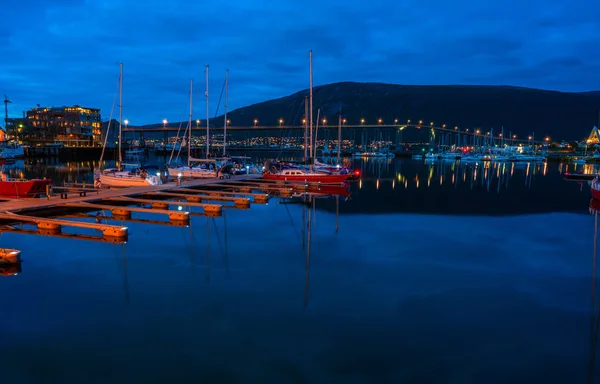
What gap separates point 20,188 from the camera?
23.2 meters

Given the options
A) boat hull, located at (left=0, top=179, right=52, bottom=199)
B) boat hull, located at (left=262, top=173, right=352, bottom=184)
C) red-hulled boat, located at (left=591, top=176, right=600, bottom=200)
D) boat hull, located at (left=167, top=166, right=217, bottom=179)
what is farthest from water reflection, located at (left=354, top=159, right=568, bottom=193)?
boat hull, located at (left=0, top=179, right=52, bottom=199)

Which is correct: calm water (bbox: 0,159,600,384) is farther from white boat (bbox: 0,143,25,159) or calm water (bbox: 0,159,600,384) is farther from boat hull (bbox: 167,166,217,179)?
white boat (bbox: 0,143,25,159)

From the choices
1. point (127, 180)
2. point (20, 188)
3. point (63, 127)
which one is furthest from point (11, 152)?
point (20, 188)

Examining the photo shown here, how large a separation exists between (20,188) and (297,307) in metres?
19.4

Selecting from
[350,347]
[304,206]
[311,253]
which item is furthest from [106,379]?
[304,206]

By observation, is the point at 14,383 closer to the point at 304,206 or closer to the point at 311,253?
the point at 311,253

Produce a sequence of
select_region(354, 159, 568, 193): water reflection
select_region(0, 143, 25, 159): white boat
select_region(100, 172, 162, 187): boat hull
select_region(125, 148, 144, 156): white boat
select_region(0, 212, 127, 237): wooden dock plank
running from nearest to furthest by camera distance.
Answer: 1. select_region(0, 212, 127, 237): wooden dock plank
2. select_region(100, 172, 162, 187): boat hull
3. select_region(354, 159, 568, 193): water reflection
4. select_region(0, 143, 25, 159): white boat
5. select_region(125, 148, 144, 156): white boat

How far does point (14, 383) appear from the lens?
7.16 metres

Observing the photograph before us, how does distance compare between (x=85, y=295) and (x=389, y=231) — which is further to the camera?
(x=389, y=231)

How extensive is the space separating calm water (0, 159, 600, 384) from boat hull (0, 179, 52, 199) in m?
6.78

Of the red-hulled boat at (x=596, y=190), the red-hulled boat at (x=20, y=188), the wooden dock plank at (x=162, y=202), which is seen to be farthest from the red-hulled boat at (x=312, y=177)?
the red-hulled boat at (x=20, y=188)

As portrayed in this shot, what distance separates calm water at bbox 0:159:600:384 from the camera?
7820mm

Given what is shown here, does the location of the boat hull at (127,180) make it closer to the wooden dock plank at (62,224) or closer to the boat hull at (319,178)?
the wooden dock plank at (62,224)

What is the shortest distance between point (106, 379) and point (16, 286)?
595cm
